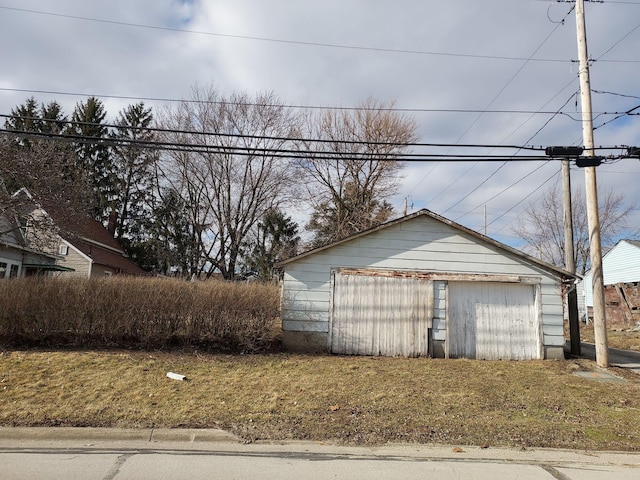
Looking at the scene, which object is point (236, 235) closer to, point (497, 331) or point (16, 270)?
point (16, 270)

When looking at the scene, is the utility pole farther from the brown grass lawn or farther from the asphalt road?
the asphalt road

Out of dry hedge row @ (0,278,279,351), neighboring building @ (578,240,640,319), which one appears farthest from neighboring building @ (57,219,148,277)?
neighboring building @ (578,240,640,319)

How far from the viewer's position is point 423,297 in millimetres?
11938

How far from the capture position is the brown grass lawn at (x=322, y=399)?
614 cm

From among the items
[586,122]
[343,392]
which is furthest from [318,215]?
[343,392]

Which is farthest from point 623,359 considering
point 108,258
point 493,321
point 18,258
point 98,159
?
point 98,159

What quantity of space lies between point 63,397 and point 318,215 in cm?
2421

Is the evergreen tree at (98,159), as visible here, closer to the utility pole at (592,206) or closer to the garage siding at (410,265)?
the garage siding at (410,265)

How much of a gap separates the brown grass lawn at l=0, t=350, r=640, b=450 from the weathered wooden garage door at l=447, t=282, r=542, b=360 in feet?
4.73

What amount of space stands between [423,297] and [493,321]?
6.86ft

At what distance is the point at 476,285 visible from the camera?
39.9ft

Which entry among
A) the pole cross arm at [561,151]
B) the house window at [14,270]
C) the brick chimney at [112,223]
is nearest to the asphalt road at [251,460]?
the pole cross arm at [561,151]

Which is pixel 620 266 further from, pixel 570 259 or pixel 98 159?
pixel 98 159

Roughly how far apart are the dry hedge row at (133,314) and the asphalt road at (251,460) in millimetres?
4912
